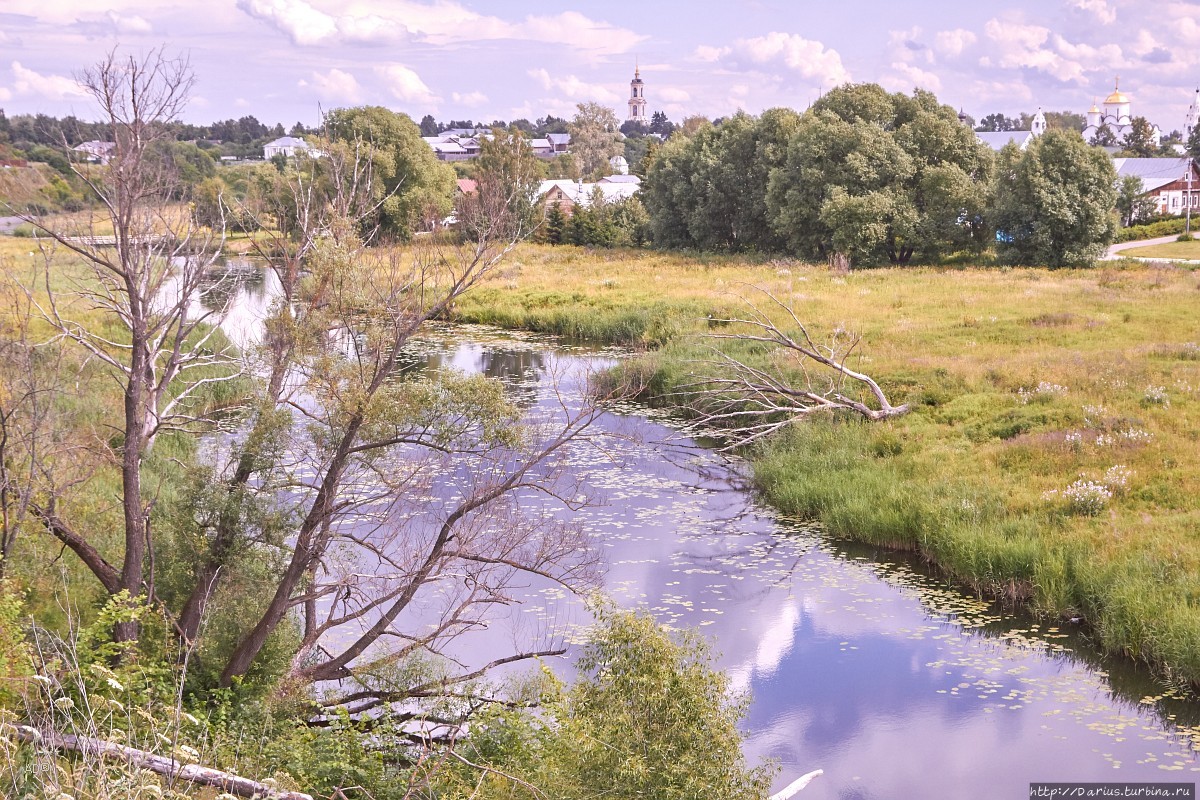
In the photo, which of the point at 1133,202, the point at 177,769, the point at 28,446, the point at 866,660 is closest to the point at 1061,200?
the point at 866,660

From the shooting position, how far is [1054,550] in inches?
556

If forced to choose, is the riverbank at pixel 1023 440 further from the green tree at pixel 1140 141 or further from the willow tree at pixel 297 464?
the green tree at pixel 1140 141

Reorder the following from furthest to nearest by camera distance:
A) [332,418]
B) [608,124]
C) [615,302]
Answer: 1. [608,124]
2. [615,302]
3. [332,418]

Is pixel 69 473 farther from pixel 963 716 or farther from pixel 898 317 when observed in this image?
pixel 898 317

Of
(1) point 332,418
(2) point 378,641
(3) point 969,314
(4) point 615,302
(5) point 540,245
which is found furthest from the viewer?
(5) point 540,245

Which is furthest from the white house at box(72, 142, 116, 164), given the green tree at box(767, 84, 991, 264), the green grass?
the green grass

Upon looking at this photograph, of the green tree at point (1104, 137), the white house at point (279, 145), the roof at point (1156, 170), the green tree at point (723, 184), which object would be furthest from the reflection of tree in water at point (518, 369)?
the white house at point (279, 145)

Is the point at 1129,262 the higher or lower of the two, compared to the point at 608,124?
lower

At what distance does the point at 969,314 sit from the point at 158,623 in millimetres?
22701

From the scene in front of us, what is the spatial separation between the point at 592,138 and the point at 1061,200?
217 ft

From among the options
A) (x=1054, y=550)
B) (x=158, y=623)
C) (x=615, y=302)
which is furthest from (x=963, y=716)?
(x=615, y=302)

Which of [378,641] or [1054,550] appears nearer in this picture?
[378,641]

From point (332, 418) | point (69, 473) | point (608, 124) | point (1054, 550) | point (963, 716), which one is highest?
point (608, 124)

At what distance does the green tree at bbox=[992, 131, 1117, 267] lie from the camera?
35.4 m
